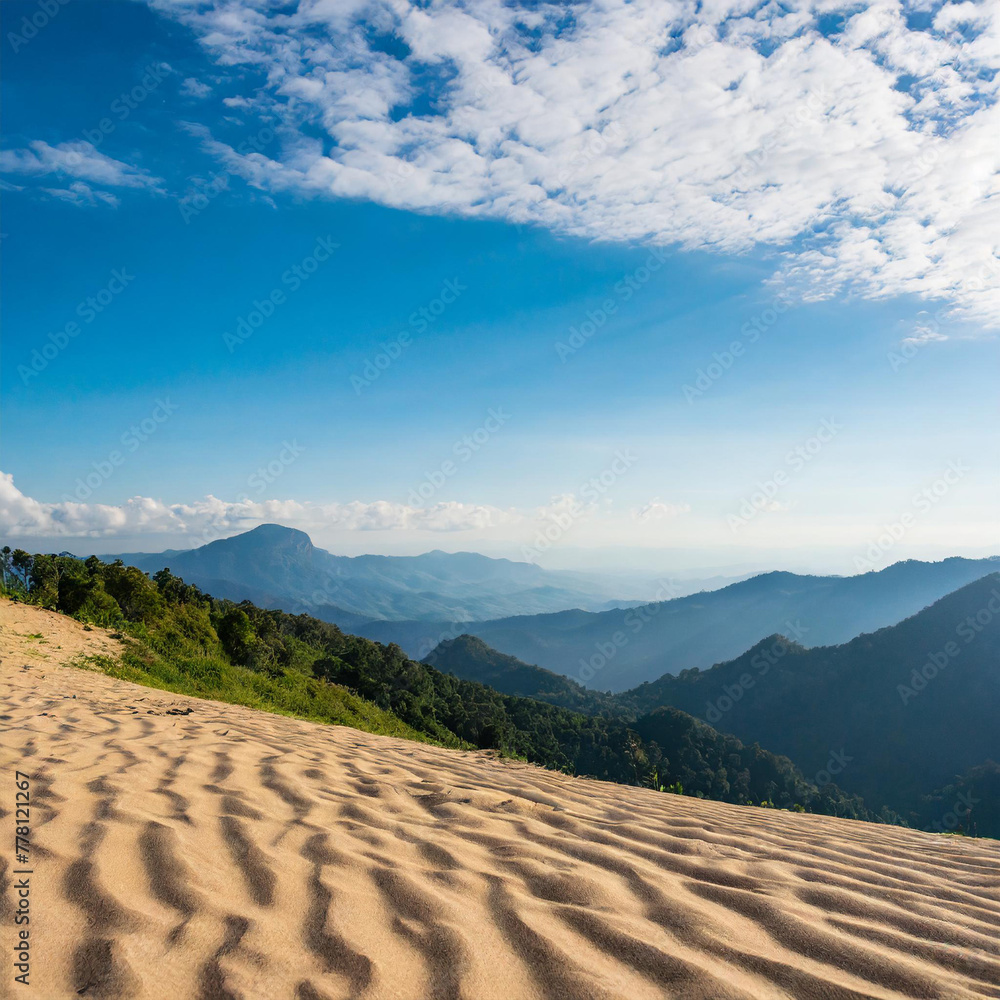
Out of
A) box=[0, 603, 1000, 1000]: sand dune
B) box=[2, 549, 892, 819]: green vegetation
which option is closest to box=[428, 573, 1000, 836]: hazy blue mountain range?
box=[2, 549, 892, 819]: green vegetation

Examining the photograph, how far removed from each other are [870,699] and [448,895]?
422ft

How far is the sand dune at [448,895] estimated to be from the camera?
1.91 metres

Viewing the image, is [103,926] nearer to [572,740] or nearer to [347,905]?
[347,905]

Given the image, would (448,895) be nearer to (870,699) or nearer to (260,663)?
(260,663)

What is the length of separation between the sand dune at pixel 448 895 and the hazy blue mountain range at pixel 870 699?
285 ft

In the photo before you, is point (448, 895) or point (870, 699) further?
point (870, 699)

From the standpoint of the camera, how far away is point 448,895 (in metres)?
2.53

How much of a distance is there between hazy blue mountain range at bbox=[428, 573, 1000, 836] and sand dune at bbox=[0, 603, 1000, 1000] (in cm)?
8696

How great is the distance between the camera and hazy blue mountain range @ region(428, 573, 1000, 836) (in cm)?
9244

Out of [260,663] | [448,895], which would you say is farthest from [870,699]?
[448,895]

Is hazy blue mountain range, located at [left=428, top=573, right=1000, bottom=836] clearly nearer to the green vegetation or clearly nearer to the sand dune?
the green vegetation

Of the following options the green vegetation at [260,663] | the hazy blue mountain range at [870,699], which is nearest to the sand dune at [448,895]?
the green vegetation at [260,663]

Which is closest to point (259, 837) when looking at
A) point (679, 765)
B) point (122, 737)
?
point (122, 737)

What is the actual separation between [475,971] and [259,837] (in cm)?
169
